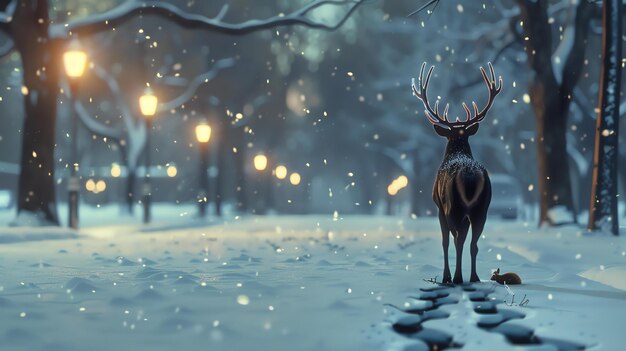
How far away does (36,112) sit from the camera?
2383 cm

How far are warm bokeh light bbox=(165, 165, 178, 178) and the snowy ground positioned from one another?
66220mm

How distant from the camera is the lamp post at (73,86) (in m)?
22.8

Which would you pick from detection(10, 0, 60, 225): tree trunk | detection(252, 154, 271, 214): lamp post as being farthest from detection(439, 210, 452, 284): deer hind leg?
detection(252, 154, 271, 214): lamp post

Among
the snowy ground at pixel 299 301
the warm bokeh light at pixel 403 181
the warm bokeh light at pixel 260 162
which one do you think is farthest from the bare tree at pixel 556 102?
the warm bokeh light at pixel 403 181

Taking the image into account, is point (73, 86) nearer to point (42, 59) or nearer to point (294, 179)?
point (42, 59)

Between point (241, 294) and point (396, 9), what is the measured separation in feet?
133

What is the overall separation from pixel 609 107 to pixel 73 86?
12.9 metres

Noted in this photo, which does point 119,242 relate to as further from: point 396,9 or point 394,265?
point 396,9

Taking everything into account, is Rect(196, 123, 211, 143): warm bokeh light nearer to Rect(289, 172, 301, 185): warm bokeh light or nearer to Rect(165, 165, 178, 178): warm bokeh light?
Rect(289, 172, 301, 185): warm bokeh light

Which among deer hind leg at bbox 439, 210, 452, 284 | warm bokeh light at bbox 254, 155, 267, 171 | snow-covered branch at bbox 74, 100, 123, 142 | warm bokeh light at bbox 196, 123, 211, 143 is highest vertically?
snow-covered branch at bbox 74, 100, 123, 142

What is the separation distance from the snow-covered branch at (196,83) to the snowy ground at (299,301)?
2544 centimetres

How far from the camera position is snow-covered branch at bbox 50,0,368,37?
2384 cm

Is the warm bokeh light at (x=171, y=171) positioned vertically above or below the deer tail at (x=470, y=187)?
above

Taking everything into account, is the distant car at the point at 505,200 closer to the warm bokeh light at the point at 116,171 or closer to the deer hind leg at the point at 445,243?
the deer hind leg at the point at 445,243
